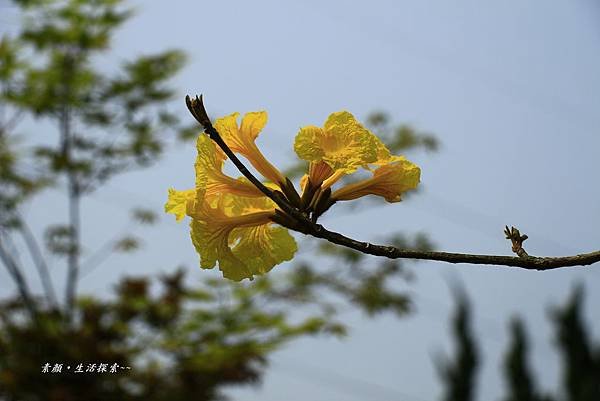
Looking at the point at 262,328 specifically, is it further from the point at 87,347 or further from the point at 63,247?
the point at 63,247

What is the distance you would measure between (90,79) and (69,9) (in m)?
0.29

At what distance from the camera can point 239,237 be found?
1.65 ft

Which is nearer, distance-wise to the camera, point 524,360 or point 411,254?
point 411,254

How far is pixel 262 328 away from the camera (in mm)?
2859

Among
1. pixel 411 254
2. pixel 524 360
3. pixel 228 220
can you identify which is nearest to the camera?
pixel 411 254

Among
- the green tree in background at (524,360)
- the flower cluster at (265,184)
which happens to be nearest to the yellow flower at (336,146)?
the flower cluster at (265,184)

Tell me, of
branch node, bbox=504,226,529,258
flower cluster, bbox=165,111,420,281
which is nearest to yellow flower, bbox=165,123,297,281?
flower cluster, bbox=165,111,420,281

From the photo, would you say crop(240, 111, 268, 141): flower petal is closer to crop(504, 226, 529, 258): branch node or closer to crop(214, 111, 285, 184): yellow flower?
crop(214, 111, 285, 184): yellow flower

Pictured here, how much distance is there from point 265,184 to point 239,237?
0.06 m

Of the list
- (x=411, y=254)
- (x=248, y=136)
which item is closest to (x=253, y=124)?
(x=248, y=136)

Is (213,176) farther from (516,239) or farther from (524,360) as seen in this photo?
(524,360)

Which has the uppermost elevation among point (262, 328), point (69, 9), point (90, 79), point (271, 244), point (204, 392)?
point (69, 9)

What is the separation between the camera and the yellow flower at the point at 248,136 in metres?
0.46

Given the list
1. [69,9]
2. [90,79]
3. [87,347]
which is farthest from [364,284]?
[69,9]
